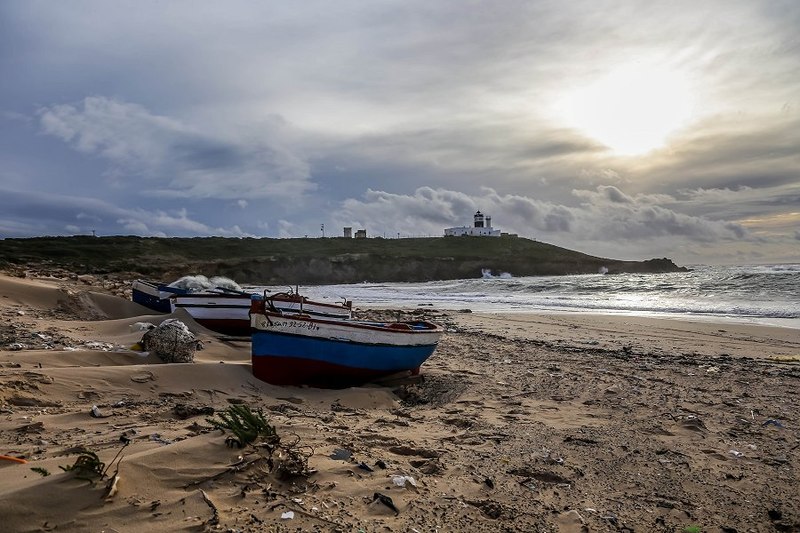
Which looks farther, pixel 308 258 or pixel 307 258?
pixel 308 258

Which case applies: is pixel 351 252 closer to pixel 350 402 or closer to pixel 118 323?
pixel 118 323

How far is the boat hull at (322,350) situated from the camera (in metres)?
8.39

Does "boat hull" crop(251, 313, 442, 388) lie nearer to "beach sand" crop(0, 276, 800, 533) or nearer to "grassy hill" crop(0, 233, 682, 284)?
"beach sand" crop(0, 276, 800, 533)

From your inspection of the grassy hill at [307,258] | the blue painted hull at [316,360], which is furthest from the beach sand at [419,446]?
the grassy hill at [307,258]

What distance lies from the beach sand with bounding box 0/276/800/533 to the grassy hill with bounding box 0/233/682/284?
1715 inches

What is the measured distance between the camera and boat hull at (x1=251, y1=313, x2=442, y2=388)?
27.5 ft

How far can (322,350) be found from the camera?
853 cm

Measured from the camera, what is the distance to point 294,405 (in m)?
7.32

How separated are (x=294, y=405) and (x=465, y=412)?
88.4 inches

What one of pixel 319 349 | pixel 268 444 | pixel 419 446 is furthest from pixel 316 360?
pixel 268 444

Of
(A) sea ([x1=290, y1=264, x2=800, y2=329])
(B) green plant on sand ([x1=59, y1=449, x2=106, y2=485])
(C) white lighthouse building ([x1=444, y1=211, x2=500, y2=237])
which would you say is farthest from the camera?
(C) white lighthouse building ([x1=444, y1=211, x2=500, y2=237])

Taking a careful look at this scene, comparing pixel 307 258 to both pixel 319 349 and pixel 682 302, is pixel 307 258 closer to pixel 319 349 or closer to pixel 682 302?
pixel 682 302

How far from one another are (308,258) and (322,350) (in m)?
64.9

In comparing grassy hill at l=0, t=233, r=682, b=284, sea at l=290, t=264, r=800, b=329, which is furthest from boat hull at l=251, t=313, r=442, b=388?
grassy hill at l=0, t=233, r=682, b=284
